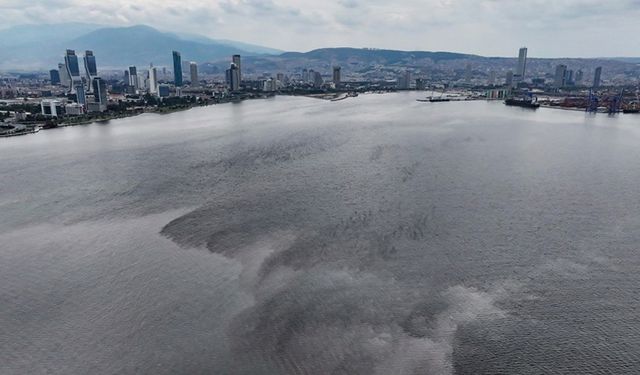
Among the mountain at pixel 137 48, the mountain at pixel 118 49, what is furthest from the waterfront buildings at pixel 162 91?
the mountain at pixel 137 48

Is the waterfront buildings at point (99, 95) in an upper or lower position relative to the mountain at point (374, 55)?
lower

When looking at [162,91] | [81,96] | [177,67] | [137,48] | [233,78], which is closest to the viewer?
[81,96]

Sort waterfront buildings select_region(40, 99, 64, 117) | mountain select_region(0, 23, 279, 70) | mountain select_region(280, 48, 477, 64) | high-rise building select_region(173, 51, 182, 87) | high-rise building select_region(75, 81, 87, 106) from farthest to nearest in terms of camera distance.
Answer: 1. mountain select_region(0, 23, 279, 70)
2. mountain select_region(280, 48, 477, 64)
3. high-rise building select_region(173, 51, 182, 87)
4. high-rise building select_region(75, 81, 87, 106)
5. waterfront buildings select_region(40, 99, 64, 117)

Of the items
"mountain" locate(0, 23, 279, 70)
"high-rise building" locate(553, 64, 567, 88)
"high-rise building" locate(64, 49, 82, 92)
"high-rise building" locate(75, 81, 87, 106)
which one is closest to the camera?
"high-rise building" locate(75, 81, 87, 106)

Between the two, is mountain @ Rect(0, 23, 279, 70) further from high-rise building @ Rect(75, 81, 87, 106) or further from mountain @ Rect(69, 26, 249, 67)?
high-rise building @ Rect(75, 81, 87, 106)

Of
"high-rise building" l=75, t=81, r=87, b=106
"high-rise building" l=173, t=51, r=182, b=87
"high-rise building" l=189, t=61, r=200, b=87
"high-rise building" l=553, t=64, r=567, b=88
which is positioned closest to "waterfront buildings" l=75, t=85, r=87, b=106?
"high-rise building" l=75, t=81, r=87, b=106

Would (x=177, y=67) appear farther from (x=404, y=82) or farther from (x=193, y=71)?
(x=404, y=82)

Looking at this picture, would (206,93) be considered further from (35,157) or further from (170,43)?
(170,43)

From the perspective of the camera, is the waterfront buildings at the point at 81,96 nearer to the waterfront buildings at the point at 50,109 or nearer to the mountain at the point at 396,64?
the waterfront buildings at the point at 50,109

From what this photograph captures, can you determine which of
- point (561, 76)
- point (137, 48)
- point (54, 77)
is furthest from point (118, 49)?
point (561, 76)

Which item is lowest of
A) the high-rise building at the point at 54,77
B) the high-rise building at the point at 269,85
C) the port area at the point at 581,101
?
the port area at the point at 581,101

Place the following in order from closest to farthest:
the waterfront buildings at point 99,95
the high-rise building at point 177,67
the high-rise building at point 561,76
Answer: the waterfront buildings at point 99,95, the high-rise building at point 561,76, the high-rise building at point 177,67
